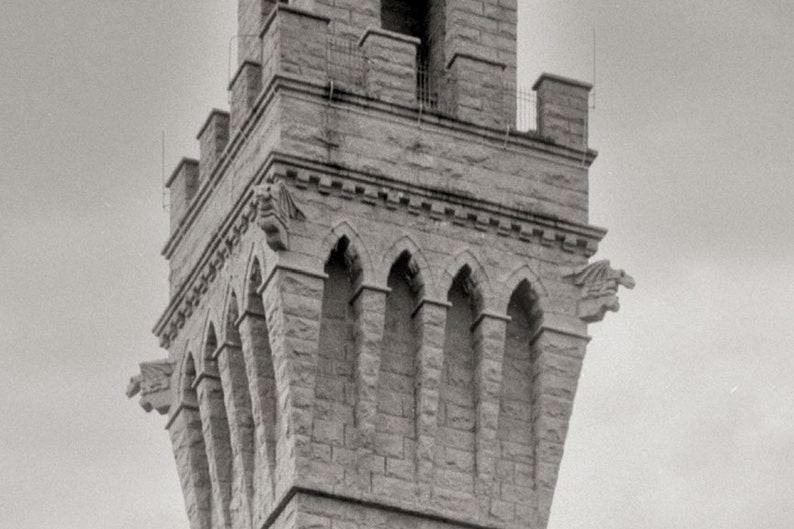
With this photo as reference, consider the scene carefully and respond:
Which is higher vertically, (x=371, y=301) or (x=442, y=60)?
(x=442, y=60)

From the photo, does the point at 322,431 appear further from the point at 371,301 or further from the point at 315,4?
the point at 315,4

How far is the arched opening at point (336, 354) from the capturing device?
39.6 meters

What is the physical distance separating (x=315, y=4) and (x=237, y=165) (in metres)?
2.33

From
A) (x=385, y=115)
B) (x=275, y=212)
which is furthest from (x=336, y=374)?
(x=385, y=115)

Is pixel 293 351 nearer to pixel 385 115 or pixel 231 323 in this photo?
pixel 231 323

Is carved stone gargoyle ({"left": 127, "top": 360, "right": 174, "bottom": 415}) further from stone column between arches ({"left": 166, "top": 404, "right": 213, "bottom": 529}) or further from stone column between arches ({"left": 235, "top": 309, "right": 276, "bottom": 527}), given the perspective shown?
stone column between arches ({"left": 235, "top": 309, "right": 276, "bottom": 527})

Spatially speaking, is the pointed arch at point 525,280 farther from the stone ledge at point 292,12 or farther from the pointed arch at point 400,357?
the stone ledge at point 292,12

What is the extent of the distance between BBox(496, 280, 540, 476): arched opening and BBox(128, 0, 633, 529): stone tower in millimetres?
29

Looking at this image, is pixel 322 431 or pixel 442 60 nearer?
pixel 322 431

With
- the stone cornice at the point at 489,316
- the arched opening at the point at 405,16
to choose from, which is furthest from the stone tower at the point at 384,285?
the arched opening at the point at 405,16

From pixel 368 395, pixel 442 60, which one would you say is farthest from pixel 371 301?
pixel 442 60

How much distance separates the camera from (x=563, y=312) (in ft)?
135

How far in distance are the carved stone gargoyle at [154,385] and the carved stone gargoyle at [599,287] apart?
581 cm

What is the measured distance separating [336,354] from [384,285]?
1.06m
